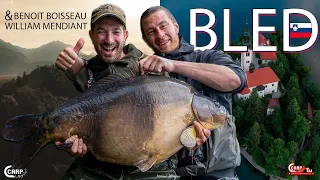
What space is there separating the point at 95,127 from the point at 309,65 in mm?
2029

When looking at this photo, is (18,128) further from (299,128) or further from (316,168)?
(316,168)

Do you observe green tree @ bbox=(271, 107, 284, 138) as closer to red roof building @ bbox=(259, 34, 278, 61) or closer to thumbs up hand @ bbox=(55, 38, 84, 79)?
red roof building @ bbox=(259, 34, 278, 61)

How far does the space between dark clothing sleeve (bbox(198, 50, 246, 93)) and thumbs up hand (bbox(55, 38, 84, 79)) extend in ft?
2.20

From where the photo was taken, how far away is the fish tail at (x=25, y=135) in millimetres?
2000

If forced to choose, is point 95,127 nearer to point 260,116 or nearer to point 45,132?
point 45,132

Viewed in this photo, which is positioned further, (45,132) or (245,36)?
(245,36)

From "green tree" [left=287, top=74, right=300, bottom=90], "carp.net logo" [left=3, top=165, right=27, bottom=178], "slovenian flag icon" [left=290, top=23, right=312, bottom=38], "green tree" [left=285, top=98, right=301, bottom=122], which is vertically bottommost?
"carp.net logo" [left=3, top=165, right=27, bottom=178]

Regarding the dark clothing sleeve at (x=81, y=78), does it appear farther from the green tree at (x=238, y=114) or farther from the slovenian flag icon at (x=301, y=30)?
the slovenian flag icon at (x=301, y=30)

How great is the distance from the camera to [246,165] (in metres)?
3.37

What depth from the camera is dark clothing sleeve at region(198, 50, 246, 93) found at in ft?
7.71

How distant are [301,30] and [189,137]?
177 centimetres

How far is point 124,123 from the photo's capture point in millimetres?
1972

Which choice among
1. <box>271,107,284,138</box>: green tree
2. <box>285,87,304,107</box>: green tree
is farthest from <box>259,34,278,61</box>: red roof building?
<box>271,107,284,138</box>: green tree

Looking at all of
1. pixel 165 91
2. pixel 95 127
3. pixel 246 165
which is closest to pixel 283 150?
pixel 246 165
